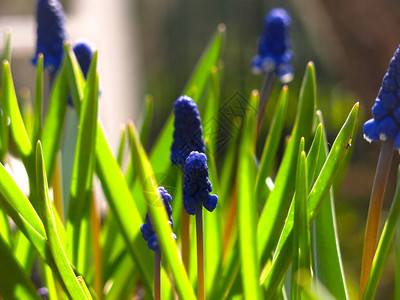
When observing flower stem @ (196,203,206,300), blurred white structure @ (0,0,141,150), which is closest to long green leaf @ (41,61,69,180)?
flower stem @ (196,203,206,300)

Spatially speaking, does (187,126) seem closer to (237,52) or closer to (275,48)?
(275,48)

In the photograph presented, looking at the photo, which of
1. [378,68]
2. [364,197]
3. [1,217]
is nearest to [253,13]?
[364,197]

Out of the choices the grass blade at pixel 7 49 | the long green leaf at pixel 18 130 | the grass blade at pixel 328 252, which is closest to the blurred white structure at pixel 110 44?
the grass blade at pixel 7 49

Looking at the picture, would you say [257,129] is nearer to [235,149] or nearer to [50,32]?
[235,149]

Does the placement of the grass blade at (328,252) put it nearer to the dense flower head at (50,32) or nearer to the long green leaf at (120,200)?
the long green leaf at (120,200)

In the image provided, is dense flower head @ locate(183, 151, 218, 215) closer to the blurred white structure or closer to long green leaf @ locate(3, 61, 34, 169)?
long green leaf @ locate(3, 61, 34, 169)
